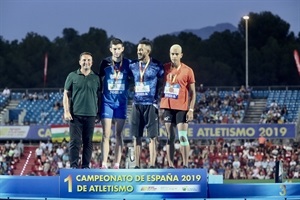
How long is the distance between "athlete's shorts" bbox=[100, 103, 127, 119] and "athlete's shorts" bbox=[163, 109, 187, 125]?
0.67 metres

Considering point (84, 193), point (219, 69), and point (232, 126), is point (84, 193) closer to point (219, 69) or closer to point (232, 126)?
point (232, 126)

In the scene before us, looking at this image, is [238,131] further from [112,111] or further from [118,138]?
[112,111]

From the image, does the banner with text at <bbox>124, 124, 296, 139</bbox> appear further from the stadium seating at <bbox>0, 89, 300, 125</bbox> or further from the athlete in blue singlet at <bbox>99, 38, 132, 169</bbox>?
the athlete in blue singlet at <bbox>99, 38, 132, 169</bbox>

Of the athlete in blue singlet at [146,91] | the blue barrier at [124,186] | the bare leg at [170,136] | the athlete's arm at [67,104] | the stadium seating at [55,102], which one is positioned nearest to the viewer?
the blue barrier at [124,186]

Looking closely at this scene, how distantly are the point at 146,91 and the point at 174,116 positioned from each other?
0.64m

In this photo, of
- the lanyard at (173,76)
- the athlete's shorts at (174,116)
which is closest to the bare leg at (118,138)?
the athlete's shorts at (174,116)

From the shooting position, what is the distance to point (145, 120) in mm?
15898

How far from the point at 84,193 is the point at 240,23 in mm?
66262

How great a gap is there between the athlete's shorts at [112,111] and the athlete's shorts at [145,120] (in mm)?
183

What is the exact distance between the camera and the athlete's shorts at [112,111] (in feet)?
52.4

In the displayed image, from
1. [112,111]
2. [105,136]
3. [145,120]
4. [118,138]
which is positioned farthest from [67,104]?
[145,120]

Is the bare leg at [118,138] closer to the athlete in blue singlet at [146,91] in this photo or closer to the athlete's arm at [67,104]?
the athlete in blue singlet at [146,91]

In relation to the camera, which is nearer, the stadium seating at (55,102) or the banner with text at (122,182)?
the banner with text at (122,182)

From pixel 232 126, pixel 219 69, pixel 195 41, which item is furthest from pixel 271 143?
pixel 195 41
